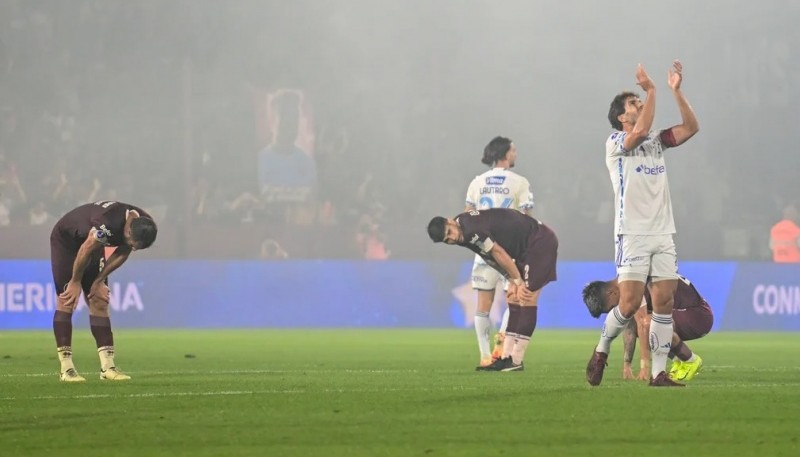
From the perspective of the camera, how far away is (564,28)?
32.9 meters

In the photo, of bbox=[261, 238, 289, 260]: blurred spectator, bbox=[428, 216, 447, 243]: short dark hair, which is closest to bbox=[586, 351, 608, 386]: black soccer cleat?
bbox=[428, 216, 447, 243]: short dark hair

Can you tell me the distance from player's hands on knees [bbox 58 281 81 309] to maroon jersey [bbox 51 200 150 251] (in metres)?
0.32

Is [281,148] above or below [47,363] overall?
above

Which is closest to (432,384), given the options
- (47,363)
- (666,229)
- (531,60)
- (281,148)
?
(666,229)

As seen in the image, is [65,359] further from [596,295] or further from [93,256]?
[596,295]

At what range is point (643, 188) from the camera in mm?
9391

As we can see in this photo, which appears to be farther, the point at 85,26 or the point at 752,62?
the point at 752,62

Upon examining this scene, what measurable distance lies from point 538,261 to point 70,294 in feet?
12.9

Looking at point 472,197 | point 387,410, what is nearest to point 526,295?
point 472,197

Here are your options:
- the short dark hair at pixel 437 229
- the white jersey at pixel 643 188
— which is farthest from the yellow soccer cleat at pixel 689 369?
the short dark hair at pixel 437 229

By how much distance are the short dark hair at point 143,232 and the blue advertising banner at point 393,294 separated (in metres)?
12.9

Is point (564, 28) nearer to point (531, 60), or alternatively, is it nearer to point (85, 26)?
point (531, 60)

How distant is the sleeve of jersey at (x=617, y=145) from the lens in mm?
9336

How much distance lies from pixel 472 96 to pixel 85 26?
8.18 m
